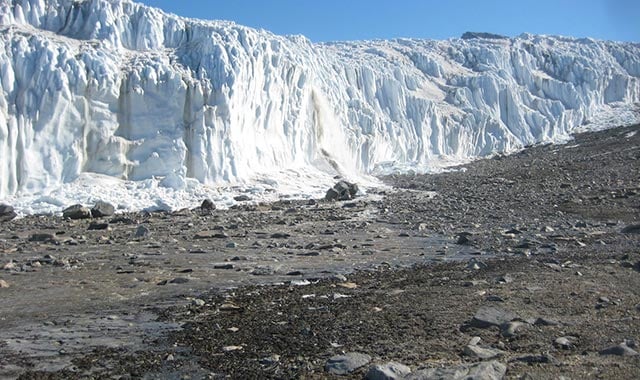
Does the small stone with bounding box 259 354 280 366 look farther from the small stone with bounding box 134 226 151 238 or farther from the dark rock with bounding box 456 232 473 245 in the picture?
the small stone with bounding box 134 226 151 238

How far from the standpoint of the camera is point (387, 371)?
17.6ft

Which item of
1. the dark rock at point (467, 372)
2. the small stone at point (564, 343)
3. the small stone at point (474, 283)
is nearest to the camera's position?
the dark rock at point (467, 372)

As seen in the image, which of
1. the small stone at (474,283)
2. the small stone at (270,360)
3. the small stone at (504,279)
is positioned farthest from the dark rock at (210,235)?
the small stone at (270,360)

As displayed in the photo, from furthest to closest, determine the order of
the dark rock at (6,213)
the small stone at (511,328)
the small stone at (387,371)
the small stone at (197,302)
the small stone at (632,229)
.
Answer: the dark rock at (6,213), the small stone at (632,229), the small stone at (197,302), the small stone at (511,328), the small stone at (387,371)

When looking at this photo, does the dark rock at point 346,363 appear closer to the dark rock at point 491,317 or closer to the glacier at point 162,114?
the dark rock at point 491,317

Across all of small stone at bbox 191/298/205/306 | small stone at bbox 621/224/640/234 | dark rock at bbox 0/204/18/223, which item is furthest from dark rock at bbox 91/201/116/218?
small stone at bbox 621/224/640/234

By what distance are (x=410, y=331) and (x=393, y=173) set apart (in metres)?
30.8

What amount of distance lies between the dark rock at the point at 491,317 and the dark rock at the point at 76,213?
13.2 meters

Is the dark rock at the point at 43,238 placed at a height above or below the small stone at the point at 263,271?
below

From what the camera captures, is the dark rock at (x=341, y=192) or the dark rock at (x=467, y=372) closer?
the dark rock at (x=467, y=372)

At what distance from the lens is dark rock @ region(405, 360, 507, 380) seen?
508 centimetres

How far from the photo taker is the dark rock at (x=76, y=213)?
17.5m

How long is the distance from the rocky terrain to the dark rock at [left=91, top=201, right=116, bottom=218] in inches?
9.6

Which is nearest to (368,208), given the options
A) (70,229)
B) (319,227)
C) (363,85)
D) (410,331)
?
(319,227)
